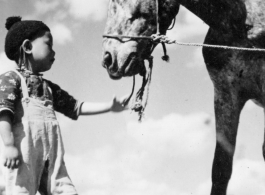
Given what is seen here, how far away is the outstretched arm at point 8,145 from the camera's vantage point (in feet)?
7.13

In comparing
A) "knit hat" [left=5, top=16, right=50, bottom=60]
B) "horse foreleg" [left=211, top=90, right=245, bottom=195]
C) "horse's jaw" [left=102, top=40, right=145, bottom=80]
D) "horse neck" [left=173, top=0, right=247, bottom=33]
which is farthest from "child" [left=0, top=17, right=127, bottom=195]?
"horse foreleg" [left=211, top=90, right=245, bottom=195]

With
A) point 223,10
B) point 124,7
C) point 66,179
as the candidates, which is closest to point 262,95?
point 223,10

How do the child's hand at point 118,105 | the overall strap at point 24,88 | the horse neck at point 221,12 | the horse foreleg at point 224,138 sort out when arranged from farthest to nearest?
the horse foreleg at point 224,138, the horse neck at point 221,12, the child's hand at point 118,105, the overall strap at point 24,88

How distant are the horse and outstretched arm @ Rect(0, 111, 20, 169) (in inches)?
34.9

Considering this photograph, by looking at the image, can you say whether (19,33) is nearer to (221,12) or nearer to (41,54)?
(41,54)

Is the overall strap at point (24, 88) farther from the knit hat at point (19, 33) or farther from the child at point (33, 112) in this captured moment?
the knit hat at point (19, 33)

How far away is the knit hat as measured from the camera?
245 cm

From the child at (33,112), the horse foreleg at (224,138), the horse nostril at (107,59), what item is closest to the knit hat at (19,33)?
the child at (33,112)

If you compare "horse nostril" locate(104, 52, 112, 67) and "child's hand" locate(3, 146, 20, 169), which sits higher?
"horse nostril" locate(104, 52, 112, 67)

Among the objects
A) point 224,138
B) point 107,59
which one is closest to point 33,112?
point 107,59

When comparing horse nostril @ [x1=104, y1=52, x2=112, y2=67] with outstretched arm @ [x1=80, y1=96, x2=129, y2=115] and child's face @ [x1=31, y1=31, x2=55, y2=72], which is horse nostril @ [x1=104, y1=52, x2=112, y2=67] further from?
child's face @ [x1=31, y1=31, x2=55, y2=72]

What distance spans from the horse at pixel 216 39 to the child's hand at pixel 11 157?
3.11 feet

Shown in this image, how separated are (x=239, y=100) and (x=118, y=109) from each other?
1.15 meters

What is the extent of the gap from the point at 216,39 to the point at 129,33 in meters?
0.64
